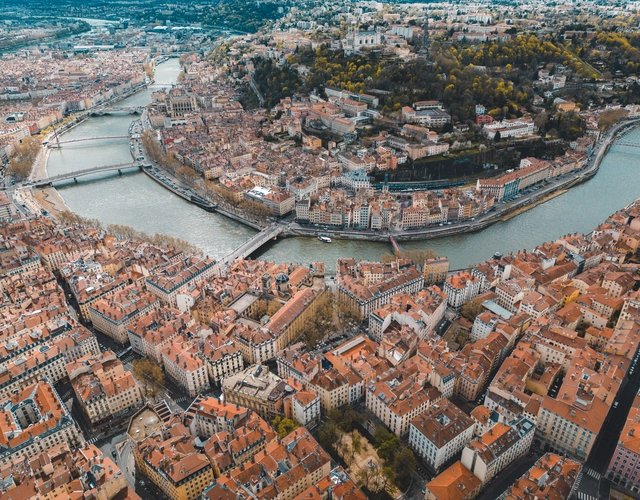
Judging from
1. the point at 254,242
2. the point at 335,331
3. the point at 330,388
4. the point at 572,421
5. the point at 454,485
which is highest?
the point at 572,421

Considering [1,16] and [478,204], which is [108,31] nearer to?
[1,16]

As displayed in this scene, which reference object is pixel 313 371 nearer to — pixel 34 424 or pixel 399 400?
pixel 399 400

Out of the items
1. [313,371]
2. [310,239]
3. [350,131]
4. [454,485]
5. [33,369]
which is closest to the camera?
[454,485]

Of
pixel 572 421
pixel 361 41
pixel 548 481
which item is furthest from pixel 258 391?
pixel 361 41

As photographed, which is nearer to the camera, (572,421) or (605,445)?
(572,421)

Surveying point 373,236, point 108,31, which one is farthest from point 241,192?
point 108,31

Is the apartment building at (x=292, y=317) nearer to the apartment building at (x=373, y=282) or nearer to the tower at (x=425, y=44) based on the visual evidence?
the apartment building at (x=373, y=282)
